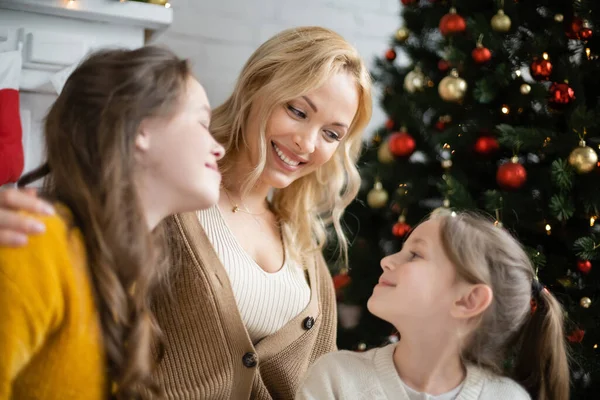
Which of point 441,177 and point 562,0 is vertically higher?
point 562,0

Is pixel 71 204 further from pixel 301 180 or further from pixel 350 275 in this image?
pixel 350 275

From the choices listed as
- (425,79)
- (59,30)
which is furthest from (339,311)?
(59,30)

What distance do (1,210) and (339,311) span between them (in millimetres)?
1512

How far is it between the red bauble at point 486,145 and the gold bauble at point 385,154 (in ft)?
0.92

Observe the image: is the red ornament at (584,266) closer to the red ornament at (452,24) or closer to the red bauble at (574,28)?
the red bauble at (574,28)

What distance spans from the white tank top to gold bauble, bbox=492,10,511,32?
35.3 inches

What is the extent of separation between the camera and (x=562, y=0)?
6.41 feet

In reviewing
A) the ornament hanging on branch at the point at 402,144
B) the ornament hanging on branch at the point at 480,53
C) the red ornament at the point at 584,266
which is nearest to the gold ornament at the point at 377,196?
the ornament hanging on branch at the point at 402,144

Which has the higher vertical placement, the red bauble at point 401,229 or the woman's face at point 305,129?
the woman's face at point 305,129

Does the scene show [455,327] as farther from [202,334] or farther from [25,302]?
[25,302]

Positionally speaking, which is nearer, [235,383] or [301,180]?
[235,383]

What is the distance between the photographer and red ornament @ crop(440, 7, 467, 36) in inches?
77.7

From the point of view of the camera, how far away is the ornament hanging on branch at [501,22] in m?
1.93

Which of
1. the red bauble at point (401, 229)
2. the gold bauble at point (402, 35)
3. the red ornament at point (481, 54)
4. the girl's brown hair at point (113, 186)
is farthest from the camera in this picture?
the gold bauble at point (402, 35)
